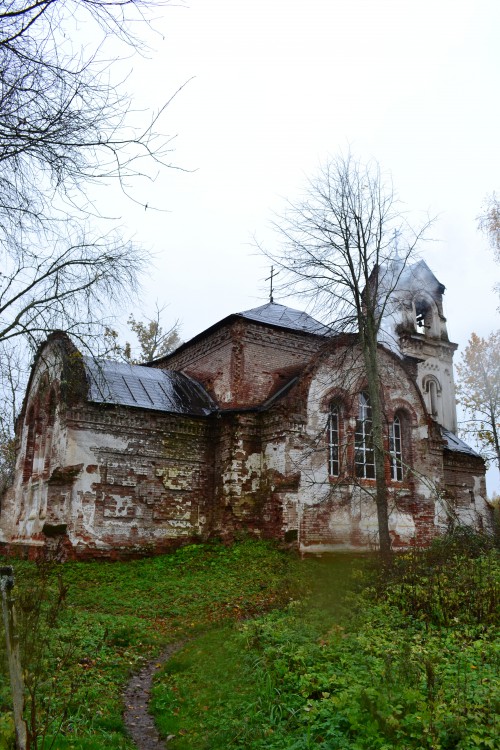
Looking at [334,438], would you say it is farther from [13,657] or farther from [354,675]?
[13,657]

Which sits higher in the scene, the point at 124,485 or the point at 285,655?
the point at 124,485

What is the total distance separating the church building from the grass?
199 centimetres

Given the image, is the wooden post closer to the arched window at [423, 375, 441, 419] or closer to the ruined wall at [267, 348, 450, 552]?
the ruined wall at [267, 348, 450, 552]

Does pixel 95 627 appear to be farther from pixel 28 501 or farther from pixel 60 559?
pixel 28 501

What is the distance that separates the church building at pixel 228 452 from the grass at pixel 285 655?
1990 millimetres

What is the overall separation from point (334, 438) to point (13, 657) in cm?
1367

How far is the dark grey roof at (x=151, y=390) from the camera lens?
52.1 feet

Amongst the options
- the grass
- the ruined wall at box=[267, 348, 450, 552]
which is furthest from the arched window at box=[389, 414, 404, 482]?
the grass

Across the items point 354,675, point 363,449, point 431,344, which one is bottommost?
point 354,675

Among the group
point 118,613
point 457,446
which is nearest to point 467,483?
point 457,446

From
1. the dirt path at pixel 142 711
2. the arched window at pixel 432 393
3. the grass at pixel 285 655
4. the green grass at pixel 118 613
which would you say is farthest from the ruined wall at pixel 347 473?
the arched window at pixel 432 393

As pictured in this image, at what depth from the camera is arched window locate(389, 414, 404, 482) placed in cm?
1723

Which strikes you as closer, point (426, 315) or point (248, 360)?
point (248, 360)

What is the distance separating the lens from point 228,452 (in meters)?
15.9
